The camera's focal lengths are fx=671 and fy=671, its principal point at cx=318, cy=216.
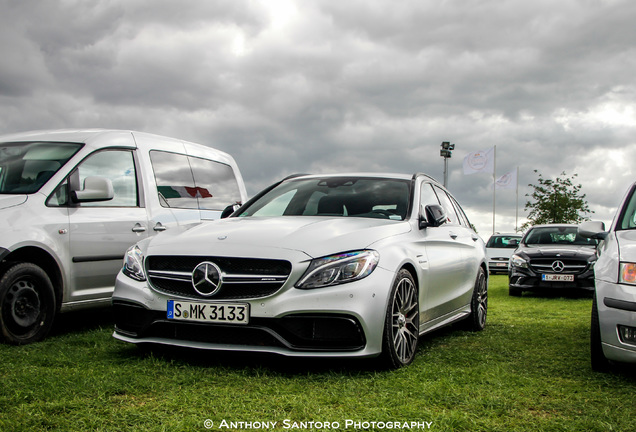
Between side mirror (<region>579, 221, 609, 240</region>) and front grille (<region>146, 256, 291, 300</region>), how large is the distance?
302 cm

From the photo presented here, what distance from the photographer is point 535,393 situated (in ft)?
13.8

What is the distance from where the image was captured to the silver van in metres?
5.74

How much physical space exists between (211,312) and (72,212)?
2.51 metres

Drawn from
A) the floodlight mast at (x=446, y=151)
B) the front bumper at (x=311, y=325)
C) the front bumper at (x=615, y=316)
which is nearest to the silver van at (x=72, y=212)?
the front bumper at (x=311, y=325)

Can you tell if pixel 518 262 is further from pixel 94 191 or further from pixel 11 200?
pixel 11 200

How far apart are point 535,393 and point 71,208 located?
171 inches

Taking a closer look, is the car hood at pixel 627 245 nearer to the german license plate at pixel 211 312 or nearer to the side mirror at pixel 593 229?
the side mirror at pixel 593 229

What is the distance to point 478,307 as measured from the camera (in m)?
7.42

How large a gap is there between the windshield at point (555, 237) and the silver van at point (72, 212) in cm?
954

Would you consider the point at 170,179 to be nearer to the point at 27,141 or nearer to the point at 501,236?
the point at 27,141

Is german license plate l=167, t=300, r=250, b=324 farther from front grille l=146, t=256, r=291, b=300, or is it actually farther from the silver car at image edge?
the silver car at image edge

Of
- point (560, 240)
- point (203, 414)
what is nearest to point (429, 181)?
point (203, 414)

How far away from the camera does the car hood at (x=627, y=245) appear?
4.48 metres

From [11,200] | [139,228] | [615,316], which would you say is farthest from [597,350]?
[11,200]
